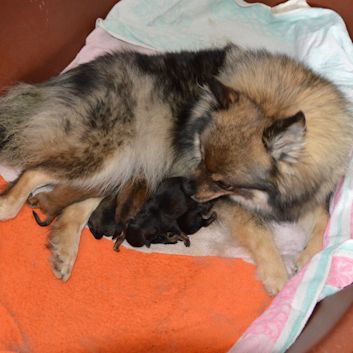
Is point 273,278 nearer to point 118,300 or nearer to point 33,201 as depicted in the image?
point 118,300

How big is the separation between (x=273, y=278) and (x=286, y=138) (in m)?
0.89

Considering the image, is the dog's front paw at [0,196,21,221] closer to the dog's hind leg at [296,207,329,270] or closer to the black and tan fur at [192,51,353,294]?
the black and tan fur at [192,51,353,294]

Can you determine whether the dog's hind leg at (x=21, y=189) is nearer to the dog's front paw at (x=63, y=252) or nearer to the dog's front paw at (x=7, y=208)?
the dog's front paw at (x=7, y=208)

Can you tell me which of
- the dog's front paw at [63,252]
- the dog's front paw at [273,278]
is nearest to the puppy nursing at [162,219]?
the dog's front paw at [63,252]

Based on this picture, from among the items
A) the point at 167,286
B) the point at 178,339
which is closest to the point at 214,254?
the point at 167,286

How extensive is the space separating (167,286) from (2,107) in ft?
4.09

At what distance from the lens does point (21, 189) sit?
262 cm

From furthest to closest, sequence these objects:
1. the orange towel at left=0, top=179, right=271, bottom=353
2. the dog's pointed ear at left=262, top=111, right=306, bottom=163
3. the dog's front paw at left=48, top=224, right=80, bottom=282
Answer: the dog's front paw at left=48, top=224, right=80, bottom=282 → the orange towel at left=0, top=179, right=271, bottom=353 → the dog's pointed ear at left=262, top=111, right=306, bottom=163

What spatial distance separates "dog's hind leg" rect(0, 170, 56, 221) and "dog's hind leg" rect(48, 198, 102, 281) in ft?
0.74

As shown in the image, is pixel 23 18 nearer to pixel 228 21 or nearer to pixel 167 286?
pixel 228 21

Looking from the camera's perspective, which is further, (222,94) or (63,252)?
(63,252)

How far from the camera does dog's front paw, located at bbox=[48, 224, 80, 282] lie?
2699mm

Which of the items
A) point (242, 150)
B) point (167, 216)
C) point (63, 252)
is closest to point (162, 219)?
point (167, 216)

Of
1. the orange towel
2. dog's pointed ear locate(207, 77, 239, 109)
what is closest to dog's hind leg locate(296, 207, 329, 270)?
the orange towel
